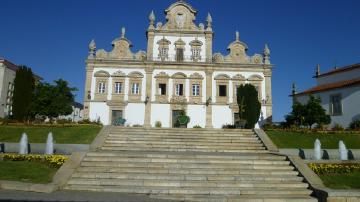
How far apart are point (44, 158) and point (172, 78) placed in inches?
896

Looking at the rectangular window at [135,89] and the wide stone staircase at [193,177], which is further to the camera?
the rectangular window at [135,89]

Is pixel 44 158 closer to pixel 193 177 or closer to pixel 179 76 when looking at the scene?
pixel 193 177

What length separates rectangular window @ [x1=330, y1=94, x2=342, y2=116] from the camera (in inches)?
1240

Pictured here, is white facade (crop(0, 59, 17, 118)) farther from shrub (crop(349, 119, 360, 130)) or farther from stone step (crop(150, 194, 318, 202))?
shrub (crop(349, 119, 360, 130))

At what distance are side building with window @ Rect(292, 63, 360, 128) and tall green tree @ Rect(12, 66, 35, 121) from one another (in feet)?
90.7

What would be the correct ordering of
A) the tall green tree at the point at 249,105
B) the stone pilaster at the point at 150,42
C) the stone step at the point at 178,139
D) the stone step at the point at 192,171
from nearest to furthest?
the stone step at the point at 192,171
the stone step at the point at 178,139
the tall green tree at the point at 249,105
the stone pilaster at the point at 150,42

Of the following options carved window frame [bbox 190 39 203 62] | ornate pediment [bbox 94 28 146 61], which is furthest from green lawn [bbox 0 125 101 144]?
carved window frame [bbox 190 39 203 62]

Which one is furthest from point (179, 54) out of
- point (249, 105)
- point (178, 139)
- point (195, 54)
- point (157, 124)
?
point (178, 139)

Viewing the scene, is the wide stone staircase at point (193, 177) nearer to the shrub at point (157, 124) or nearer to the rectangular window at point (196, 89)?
the shrub at point (157, 124)

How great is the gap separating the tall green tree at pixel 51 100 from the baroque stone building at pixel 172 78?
10.9ft

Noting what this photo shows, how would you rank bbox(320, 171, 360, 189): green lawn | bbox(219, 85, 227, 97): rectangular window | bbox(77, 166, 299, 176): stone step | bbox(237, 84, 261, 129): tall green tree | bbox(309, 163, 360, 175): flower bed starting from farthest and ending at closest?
1. bbox(219, 85, 227, 97): rectangular window
2. bbox(237, 84, 261, 129): tall green tree
3. bbox(309, 163, 360, 175): flower bed
4. bbox(77, 166, 299, 176): stone step
5. bbox(320, 171, 360, 189): green lawn

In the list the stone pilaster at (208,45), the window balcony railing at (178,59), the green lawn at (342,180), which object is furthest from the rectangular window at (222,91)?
the green lawn at (342,180)

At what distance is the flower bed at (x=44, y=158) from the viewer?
515 inches

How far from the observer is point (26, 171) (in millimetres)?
11719
